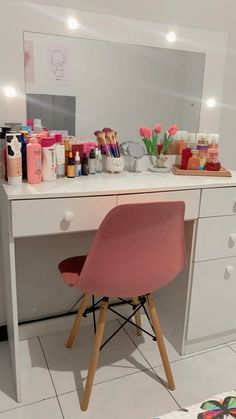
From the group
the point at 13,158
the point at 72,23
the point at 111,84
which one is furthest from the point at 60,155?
the point at 72,23

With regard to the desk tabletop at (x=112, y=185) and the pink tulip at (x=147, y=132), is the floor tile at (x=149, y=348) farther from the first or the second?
the pink tulip at (x=147, y=132)

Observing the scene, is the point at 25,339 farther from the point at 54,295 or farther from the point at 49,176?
the point at 49,176

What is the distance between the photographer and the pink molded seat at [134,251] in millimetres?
1148

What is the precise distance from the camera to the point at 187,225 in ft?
5.16

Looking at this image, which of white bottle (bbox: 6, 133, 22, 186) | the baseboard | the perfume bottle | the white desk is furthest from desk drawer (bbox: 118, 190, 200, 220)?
the baseboard

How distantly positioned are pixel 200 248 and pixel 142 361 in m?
0.60

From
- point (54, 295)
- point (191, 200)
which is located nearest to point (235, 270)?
point (191, 200)

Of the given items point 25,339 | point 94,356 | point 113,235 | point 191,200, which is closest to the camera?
point 113,235

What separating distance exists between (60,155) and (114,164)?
27 centimetres

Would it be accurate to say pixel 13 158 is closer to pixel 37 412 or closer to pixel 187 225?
pixel 187 225

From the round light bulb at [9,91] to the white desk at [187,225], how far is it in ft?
1.39

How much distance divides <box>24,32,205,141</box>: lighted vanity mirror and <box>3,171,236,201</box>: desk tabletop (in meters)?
0.26

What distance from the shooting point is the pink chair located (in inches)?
45.3

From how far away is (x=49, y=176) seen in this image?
1.38 meters
